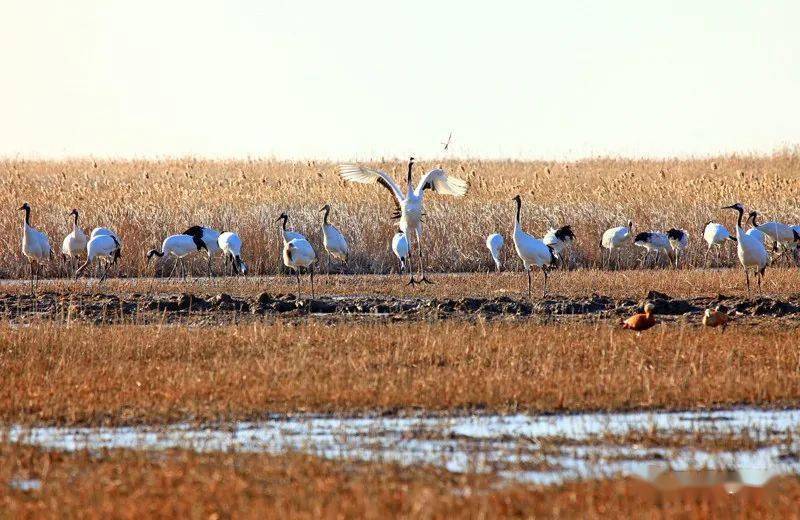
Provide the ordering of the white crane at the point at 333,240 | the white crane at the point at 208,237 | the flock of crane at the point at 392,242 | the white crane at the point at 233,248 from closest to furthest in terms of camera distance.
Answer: the flock of crane at the point at 392,242 < the white crane at the point at 333,240 < the white crane at the point at 233,248 < the white crane at the point at 208,237

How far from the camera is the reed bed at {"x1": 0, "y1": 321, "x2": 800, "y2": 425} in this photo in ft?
29.9

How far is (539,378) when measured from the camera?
10.0 m

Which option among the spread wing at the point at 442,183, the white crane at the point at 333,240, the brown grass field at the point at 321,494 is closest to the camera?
the brown grass field at the point at 321,494

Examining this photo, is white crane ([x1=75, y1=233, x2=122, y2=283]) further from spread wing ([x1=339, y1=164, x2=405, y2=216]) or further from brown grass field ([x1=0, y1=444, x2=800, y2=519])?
brown grass field ([x1=0, y1=444, x2=800, y2=519])

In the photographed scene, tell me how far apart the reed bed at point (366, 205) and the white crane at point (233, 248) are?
3.76 ft

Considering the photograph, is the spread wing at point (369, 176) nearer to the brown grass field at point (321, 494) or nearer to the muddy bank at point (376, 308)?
the muddy bank at point (376, 308)

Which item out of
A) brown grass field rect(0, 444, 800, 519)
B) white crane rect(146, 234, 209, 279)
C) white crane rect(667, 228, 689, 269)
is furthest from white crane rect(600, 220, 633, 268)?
brown grass field rect(0, 444, 800, 519)

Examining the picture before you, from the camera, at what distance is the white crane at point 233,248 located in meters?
21.7

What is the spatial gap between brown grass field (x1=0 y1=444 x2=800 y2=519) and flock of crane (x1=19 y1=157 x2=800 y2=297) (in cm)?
1224

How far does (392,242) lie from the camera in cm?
2281

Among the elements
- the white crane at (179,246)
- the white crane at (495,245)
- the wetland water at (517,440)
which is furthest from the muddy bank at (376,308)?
the wetland water at (517,440)

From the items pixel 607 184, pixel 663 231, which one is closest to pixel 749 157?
pixel 607 184

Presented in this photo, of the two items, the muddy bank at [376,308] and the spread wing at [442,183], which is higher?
the spread wing at [442,183]

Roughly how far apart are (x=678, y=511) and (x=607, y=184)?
25366 millimetres
